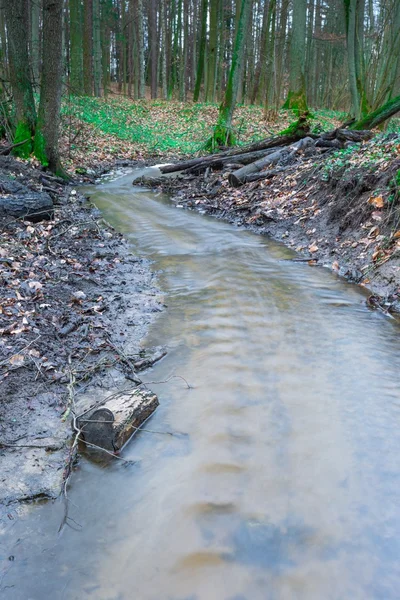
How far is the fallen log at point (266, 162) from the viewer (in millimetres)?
11352

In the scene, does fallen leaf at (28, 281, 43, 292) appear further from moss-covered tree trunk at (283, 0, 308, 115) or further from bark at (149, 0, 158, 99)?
bark at (149, 0, 158, 99)

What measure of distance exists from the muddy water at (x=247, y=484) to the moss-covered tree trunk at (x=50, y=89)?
8.47 metres

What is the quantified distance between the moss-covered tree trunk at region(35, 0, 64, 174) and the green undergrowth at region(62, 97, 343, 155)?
6513 mm

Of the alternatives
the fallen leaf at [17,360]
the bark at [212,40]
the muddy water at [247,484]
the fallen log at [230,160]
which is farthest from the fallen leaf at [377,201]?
the bark at [212,40]

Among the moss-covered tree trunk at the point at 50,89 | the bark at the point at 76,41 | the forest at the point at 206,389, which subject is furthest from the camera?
the bark at the point at 76,41

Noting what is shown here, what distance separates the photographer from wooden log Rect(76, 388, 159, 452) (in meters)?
3.19

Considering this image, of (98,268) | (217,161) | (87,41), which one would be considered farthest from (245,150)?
(87,41)

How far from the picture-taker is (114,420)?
324cm

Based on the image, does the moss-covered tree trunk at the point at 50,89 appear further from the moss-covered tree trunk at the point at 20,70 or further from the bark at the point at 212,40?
the bark at the point at 212,40

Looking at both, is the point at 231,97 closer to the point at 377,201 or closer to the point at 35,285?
the point at 377,201

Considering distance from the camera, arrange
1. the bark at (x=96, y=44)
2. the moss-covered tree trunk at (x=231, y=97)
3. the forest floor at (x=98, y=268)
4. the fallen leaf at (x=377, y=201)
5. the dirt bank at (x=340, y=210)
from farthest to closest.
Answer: the bark at (x=96, y=44)
the moss-covered tree trunk at (x=231, y=97)
the fallen leaf at (x=377, y=201)
the dirt bank at (x=340, y=210)
the forest floor at (x=98, y=268)

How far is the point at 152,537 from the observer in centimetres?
257

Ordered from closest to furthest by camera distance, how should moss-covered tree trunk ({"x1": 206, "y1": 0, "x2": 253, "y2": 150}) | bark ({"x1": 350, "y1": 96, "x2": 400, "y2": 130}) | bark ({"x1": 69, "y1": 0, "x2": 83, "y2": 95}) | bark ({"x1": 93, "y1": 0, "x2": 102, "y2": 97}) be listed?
bark ({"x1": 350, "y1": 96, "x2": 400, "y2": 130})
moss-covered tree trunk ({"x1": 206, "y1": 0, "x2": 253, "y2": 150})
bark ({"x1": 69, "y1": 0, "x2": 83, "y2": 95})
bark ({"x1": 93, "y1": 0, "x2": 102, "y2": 97})

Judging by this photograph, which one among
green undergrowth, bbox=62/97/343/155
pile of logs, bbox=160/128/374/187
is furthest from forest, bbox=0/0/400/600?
green undergrowth, bbox=62/97/343/155
